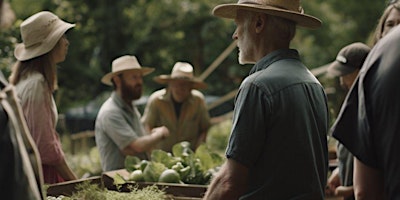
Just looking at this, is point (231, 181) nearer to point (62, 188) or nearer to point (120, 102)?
point (62, 188)

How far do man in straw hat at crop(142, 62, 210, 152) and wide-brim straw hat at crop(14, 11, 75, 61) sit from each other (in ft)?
10.3

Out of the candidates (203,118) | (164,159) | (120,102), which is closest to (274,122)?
(164,159)

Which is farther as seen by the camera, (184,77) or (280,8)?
(184,77)

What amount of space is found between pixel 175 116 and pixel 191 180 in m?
3.09

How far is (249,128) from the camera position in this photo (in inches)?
137

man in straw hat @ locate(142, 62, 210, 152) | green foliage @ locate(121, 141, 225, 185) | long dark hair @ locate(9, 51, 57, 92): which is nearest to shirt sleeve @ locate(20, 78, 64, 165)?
long dark hair @ locate(9, 51, 57, 92)

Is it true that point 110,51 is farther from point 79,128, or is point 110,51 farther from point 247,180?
point 247,180

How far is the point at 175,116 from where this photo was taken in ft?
28.7

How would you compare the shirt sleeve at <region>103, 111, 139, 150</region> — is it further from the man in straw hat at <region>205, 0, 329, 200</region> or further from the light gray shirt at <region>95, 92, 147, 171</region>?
the man in straw hat at <region>205, 0, 329, 200</region>

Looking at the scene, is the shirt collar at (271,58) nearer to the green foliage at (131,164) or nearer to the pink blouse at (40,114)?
the pink blouse at (40,114)

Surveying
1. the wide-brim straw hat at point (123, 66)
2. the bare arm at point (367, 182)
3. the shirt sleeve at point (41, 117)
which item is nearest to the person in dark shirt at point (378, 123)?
the bare arm at point (367, 182)

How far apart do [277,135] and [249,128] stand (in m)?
0.16

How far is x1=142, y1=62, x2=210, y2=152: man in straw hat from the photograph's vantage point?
28.6ft

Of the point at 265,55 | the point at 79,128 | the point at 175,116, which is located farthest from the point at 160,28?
the point at 265,55
